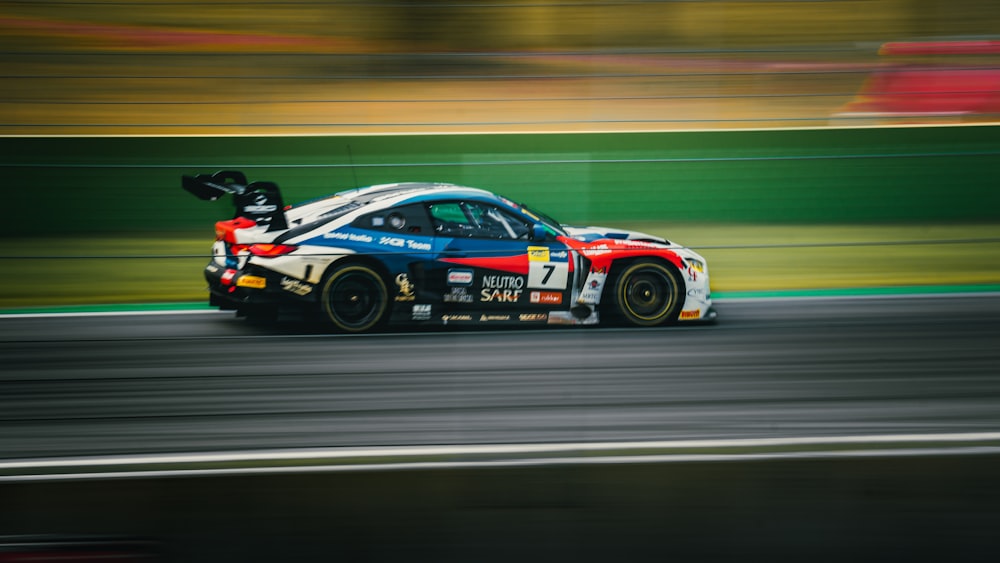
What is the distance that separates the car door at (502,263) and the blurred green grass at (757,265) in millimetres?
776

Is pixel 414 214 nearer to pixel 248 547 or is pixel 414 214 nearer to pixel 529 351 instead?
pixel 529 351

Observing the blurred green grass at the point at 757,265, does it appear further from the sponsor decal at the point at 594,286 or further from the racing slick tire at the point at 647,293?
the sponsor decal at the point at 594,286

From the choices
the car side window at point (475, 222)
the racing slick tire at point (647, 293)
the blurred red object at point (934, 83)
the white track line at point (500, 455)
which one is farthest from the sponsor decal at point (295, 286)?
the blurred red object at point (934, 83)

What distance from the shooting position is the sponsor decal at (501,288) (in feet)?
15.1

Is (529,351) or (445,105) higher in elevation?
(445,105)

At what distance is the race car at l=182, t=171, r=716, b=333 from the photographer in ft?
14.4

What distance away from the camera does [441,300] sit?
4.43m

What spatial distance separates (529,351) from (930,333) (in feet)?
5.79

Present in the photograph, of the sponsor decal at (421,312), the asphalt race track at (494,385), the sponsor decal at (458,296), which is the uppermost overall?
the sponsor decal at (458,296)

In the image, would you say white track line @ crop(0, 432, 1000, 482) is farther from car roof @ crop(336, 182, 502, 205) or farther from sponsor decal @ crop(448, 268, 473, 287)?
car roof @ crop(336, 182, 502, 205)

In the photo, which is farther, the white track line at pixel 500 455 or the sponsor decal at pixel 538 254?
the sponsor decal at pixel 538 254

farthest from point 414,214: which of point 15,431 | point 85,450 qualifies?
point 85,450

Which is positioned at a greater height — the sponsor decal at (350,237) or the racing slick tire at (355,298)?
the sponsor decal at (350,237)

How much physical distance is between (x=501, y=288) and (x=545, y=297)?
222 millimetres
